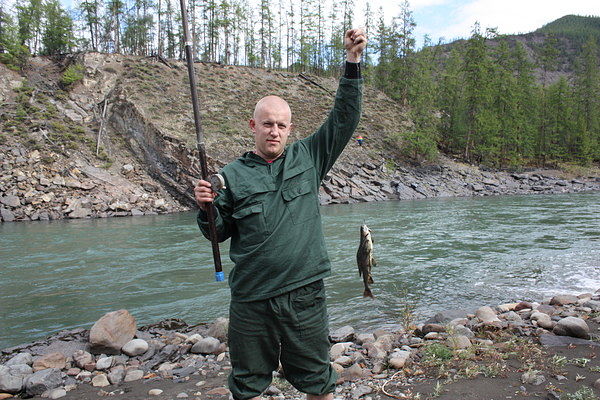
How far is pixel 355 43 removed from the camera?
244 centimetres

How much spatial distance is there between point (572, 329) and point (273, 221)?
4120 millimetres

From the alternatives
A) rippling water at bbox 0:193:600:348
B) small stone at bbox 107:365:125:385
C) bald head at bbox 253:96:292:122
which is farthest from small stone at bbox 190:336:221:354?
bald head at bbox 253:96:292:122

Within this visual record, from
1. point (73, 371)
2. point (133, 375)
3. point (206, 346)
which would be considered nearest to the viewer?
point (133, 375)

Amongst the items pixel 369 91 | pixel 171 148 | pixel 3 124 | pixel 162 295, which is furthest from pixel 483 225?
pixel 369 91

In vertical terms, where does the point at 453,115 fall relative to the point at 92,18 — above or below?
below

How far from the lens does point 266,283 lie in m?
2.26

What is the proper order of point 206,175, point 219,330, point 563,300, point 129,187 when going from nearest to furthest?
point 206,175 < point 219,330 < point 563,300 < point 129,187

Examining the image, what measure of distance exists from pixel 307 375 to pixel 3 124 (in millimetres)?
33217

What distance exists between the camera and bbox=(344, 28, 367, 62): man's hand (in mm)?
2430

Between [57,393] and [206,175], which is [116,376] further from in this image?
[206,175]

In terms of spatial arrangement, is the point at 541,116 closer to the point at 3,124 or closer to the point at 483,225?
the point at 483,225

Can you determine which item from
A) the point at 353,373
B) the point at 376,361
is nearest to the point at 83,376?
the point at 353,373

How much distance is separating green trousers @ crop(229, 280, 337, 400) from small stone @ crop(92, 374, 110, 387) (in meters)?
2.84

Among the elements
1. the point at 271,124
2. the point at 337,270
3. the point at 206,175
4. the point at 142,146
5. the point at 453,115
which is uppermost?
the point at 453,115
